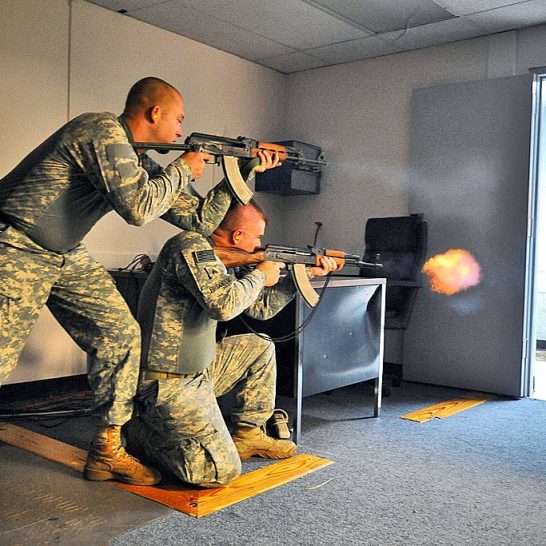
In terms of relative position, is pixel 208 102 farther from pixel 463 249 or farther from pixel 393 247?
pixel 463 249

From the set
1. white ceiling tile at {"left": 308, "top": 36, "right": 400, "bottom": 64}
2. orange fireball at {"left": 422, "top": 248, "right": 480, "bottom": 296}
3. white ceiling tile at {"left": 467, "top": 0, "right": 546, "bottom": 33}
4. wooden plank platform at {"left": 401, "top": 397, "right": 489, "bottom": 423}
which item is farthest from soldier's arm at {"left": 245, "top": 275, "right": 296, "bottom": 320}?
white ceiling tile at {"left": 308, "top": 36, "right": 400, "bottom": 64}

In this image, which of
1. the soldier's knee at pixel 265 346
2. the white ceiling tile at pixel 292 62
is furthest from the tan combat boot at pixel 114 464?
the white ceiling tile at pixel 292 62

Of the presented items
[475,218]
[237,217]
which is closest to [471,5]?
[475,218]

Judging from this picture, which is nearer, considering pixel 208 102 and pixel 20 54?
pixel 20 54

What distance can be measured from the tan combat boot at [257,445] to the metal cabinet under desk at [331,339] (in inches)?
9.4

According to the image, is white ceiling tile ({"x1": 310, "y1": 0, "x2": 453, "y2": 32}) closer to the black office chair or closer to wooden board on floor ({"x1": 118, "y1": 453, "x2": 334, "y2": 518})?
the black office chair

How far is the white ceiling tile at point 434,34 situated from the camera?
14.1 ft

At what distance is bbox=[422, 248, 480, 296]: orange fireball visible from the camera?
4.44 metres

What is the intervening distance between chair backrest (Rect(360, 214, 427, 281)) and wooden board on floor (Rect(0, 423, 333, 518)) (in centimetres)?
193

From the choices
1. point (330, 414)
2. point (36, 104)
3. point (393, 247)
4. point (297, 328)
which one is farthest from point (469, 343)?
point (36, 104)

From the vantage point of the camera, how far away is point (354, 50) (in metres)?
4.89

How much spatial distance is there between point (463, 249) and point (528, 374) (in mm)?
919

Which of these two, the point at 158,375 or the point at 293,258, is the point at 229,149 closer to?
the point at 293,258

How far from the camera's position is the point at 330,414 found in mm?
3586
